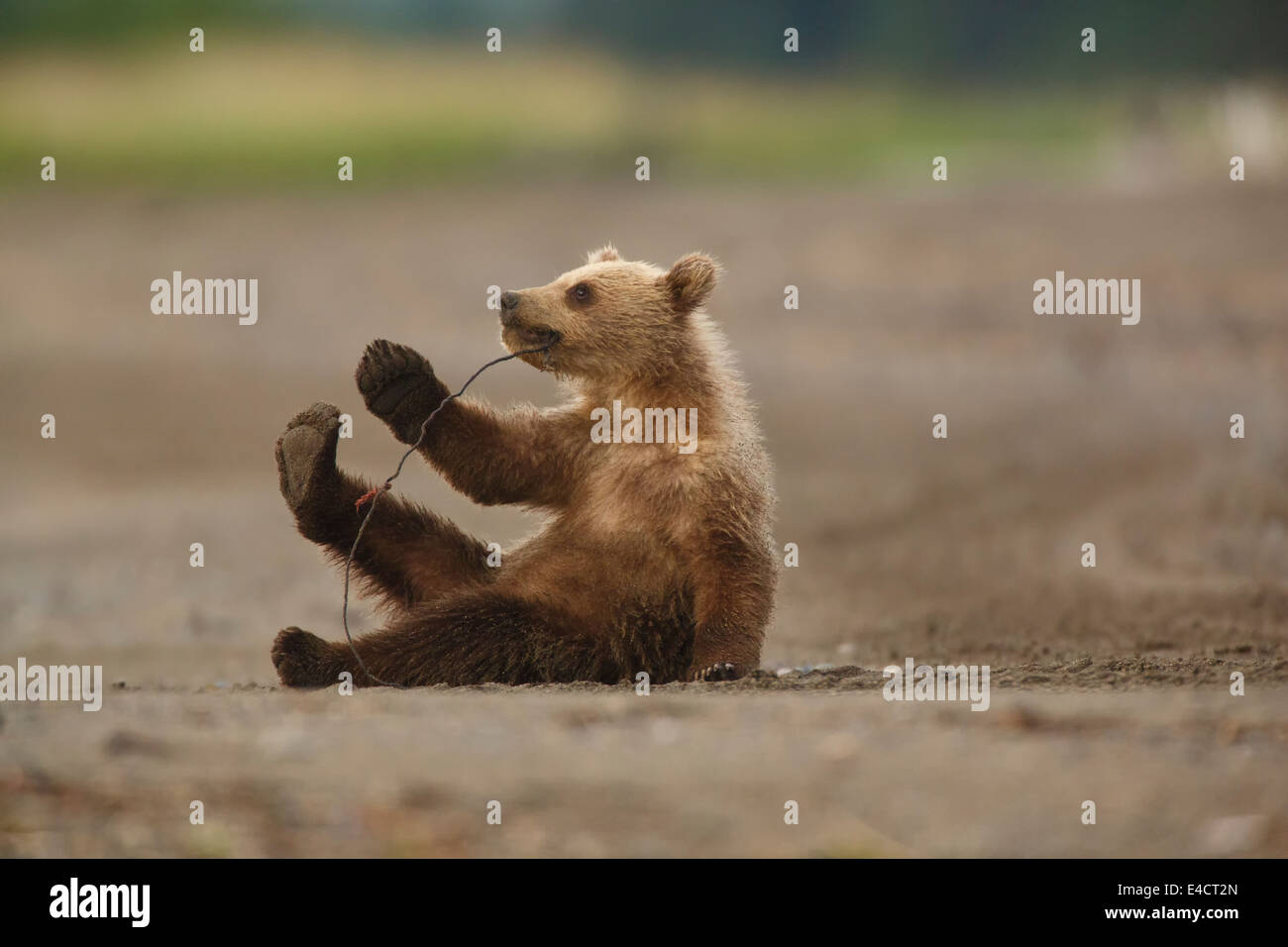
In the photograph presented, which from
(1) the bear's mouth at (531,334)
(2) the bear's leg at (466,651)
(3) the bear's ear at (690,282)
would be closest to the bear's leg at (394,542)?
(2) the bear's leg at (466,651)

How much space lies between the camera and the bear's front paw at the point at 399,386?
702 centimetres

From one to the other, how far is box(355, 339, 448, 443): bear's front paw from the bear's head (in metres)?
0.51

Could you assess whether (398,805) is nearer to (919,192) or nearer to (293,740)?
(293,740)

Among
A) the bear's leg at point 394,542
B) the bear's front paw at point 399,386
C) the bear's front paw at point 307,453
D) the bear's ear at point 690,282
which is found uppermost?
the bear's ear at point 690,282

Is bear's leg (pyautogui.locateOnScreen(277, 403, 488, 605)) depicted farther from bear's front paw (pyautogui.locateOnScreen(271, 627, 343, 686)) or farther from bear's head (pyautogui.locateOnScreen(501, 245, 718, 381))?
bear's head (pyautogui.locateOnScreen(501, 245, 718, 381))

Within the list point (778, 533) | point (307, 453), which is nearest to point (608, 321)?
point (307, 453)

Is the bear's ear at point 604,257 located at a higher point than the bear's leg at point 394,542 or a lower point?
higher

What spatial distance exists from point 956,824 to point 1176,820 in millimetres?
601

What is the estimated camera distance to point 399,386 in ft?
23.1

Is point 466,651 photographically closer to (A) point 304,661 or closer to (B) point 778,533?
(A) point 304,661

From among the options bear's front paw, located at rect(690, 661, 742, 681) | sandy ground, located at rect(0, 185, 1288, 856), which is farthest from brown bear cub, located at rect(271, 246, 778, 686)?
sandy ground, located at rect(0, 185, 1288, 856)

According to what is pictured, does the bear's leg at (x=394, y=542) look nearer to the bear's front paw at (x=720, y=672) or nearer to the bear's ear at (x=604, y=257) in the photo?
the bear's front paw at (x=720, y=672)

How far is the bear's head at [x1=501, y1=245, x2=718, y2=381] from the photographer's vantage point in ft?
24.2

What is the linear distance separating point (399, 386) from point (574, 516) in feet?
3.00
